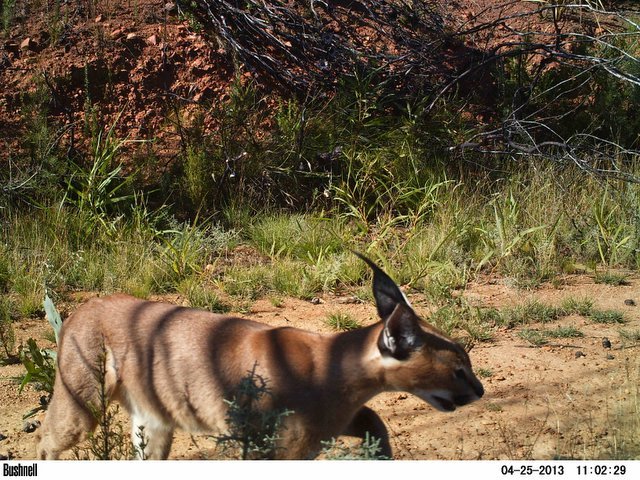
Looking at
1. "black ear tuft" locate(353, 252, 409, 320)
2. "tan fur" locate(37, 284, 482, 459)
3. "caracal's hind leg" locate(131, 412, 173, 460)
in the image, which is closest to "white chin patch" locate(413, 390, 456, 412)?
"tan fur" locate(37, 284, 482, 459)

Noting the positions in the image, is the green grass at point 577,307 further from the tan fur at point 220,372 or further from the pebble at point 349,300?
the tan fur at point 220,372

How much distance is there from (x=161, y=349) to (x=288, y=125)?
5.14 meters

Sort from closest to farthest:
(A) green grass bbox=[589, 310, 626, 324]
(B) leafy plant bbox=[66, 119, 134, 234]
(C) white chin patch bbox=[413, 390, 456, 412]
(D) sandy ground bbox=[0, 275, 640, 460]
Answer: (C) white chin patch bbox=[413, 390, 456, 412] < (D) sandy ground bbox=[0, 275, 640, 460] < (A) green grass bbox=[589, 310, 626, 324] < (B) leafy plant bbox=[66, 119, 134, 234]

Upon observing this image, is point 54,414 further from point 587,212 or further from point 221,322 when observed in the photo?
point 587,212

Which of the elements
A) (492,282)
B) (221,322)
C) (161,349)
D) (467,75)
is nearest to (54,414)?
(161,349)

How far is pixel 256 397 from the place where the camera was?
14.0 feet

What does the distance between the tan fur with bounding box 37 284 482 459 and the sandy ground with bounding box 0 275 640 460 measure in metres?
0.56

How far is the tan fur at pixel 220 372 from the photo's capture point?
4.52 metres

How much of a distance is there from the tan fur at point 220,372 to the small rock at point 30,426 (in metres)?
0.85

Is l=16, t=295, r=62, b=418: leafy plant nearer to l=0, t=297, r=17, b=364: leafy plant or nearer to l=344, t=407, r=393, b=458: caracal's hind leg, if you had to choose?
l=0, t=297, r=17, b=364: leafy plant

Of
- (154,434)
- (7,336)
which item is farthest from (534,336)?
(7,336)

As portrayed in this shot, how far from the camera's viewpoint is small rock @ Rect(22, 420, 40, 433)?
19.4 feet

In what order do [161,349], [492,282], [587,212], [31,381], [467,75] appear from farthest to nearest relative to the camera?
[467,75], [587,212], [492,282], [31,381], [161,349]

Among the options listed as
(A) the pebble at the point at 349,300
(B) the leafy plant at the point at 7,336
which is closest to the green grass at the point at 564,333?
(A) the pebble at the point at 349,300
